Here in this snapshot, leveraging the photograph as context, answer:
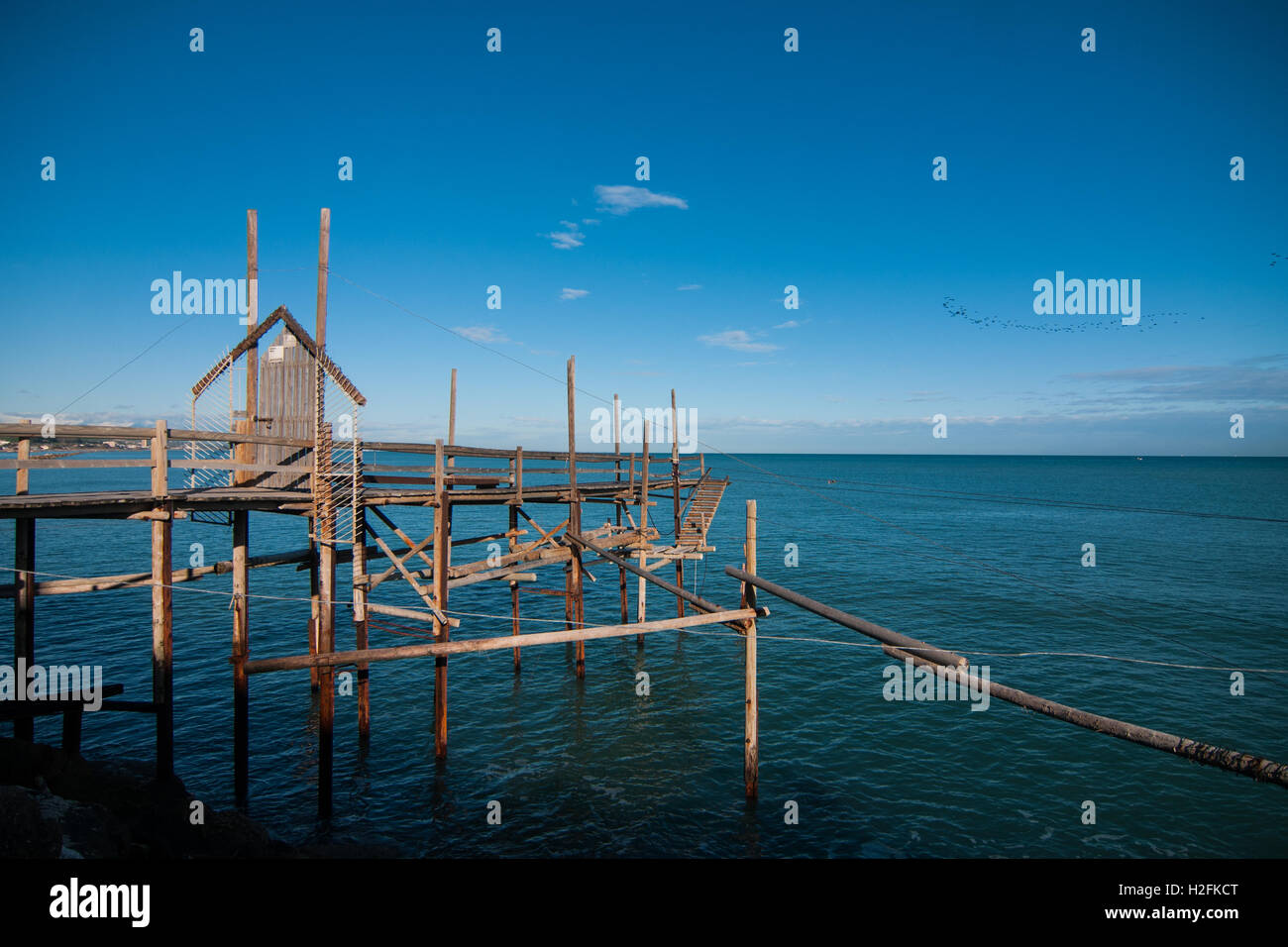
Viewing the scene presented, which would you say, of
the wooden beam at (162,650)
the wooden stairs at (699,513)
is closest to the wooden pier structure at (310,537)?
the wooden beam at (162,650)

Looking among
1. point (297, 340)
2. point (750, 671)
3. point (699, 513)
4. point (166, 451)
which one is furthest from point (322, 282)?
point (699, 513)

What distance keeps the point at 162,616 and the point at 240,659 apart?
1.86m

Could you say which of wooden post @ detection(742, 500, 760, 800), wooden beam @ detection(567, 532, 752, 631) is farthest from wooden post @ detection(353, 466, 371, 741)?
wooden post @ detection(742, 500, 760, 800)

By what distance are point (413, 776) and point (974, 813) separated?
36.5 ft

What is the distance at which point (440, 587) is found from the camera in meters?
13.9

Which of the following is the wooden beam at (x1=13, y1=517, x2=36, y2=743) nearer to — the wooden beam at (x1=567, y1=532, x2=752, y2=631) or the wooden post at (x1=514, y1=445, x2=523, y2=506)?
the wooden post at (x1=514, y1=445, x2=523, y2=506)

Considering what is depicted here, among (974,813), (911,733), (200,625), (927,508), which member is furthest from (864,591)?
(927,508)

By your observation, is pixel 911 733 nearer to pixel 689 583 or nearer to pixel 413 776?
pixel 413 776

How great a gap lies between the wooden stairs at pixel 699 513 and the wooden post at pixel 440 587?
1018cm

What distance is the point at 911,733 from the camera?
53.4ft

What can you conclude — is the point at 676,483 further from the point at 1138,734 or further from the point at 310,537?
the point at 1138,734

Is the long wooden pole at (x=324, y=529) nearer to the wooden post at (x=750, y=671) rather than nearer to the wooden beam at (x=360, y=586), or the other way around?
the wooden beam at (x=360, y=586)

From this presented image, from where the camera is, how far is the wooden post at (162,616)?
465 inches
